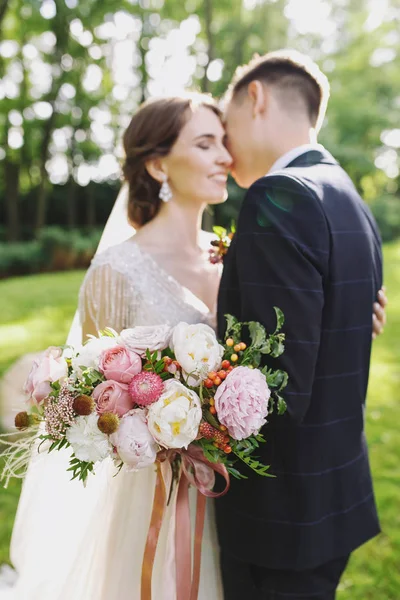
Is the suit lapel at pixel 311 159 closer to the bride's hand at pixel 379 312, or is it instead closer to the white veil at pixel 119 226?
the bride's hand at pixel 379 312

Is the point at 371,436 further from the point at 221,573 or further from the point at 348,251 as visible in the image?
the point at 348,251

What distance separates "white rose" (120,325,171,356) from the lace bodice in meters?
0.79

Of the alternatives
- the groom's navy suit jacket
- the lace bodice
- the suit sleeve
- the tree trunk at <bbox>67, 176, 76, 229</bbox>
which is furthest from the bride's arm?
the tree trunk at <bbox>67, 176, 76, 229</bbox>

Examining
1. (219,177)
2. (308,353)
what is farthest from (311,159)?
(308,353)

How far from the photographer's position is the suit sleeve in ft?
6.33

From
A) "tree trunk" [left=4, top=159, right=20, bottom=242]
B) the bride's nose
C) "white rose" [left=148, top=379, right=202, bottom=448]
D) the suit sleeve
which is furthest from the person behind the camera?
"tree trunk" [left=4, top=159, right=20, bottom=242]

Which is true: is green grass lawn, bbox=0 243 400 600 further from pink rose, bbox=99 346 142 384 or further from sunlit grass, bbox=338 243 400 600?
pink rose, bbox=99 346 142 384

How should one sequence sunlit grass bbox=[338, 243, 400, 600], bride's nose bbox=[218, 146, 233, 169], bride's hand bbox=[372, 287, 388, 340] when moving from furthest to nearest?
sunlit grass bbox=[338, 243, 400, 600] < bride's nose bbox=[218, 146, 233, 169] < bride's hand bbox=[372, 287, 388, 340]

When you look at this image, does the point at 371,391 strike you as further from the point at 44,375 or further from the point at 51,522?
the point at 44,375

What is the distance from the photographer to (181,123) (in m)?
2.88

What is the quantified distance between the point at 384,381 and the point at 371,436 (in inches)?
78.1

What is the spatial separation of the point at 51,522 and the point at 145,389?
155 centimetres

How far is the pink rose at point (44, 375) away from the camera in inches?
72.1

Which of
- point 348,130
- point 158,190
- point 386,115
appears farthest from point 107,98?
point 158,190
